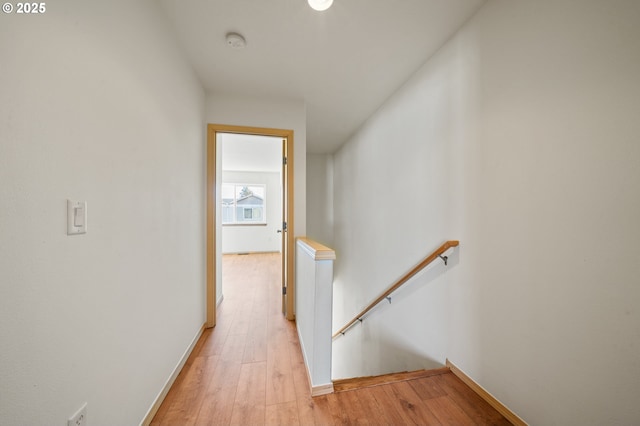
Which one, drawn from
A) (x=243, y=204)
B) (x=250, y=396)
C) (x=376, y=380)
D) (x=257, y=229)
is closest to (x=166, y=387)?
(x=250, y=396)

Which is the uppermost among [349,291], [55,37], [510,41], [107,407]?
[510,41]

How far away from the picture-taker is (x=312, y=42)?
160 cm

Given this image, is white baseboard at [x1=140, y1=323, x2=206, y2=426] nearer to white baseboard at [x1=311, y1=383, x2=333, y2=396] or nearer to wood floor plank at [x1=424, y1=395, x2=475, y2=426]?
white baseboard at [x1=311, y1=383, x2=333, y2=396]

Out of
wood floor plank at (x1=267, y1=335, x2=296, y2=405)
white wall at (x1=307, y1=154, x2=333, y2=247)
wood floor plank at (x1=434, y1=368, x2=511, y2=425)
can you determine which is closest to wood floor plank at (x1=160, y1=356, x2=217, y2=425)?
wood floor plank at (x1=267, y1=335, x2=296, y2=405)

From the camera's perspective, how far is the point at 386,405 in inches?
50.2

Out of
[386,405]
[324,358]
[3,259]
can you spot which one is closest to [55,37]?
[3,259]

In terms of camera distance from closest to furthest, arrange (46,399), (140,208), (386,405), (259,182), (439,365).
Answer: (46,399)
(140,208)
(386,405)
(439,365)
(259,182)

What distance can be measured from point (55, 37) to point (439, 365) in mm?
2561

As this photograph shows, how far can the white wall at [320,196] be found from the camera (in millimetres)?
4953

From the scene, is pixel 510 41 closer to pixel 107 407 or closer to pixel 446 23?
pixel 446 23

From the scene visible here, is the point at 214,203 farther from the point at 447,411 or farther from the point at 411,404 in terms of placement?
the point at 447,411

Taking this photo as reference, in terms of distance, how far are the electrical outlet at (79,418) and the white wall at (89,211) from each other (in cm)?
2

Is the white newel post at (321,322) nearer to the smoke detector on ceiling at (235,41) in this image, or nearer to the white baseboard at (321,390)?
the white baseboard at (321,390)

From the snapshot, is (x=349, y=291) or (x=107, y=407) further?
(x=349, y=291)
